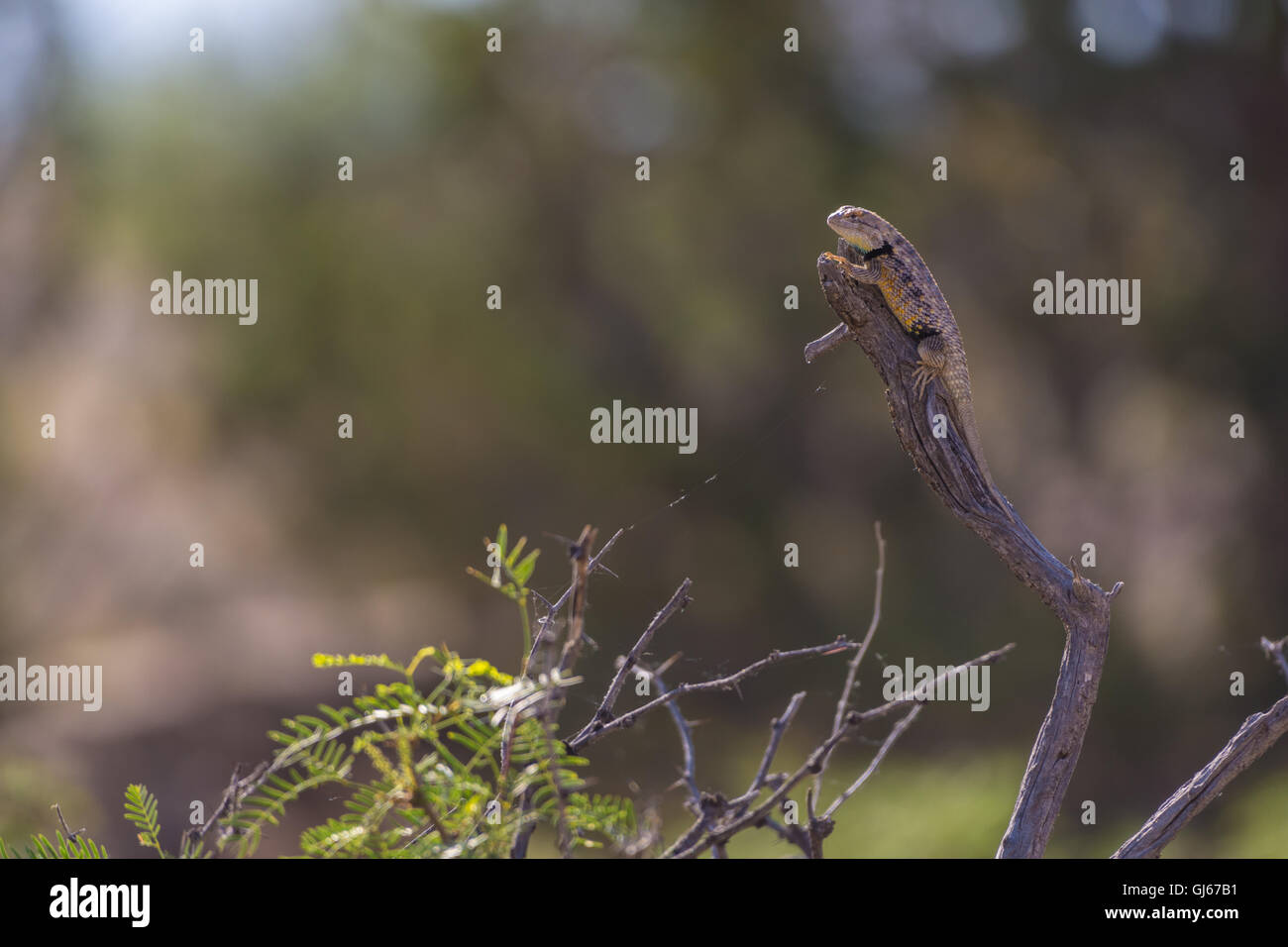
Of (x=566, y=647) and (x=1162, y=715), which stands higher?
(x=566, y=647)

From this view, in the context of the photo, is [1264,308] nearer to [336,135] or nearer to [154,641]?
[336,135]

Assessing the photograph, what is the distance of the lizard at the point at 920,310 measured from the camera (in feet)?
7.54

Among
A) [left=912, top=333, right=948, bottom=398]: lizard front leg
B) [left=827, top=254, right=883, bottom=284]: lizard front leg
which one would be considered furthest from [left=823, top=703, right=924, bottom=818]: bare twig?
[left=827, top=254, right=883, bottom=284]: lizard front leg

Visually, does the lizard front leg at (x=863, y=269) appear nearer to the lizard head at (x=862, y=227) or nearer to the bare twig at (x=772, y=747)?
the lizard head at (x=862, y=227)

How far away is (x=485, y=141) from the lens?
10195mm

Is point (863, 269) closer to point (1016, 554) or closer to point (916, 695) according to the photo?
point (1016, 554)

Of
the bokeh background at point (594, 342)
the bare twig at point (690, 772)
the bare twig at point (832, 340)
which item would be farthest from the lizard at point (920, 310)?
the bokeh background at point (594, 342)

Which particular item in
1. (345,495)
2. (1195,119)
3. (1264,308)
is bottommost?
(345,495)

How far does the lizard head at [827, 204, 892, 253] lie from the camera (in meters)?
3.67

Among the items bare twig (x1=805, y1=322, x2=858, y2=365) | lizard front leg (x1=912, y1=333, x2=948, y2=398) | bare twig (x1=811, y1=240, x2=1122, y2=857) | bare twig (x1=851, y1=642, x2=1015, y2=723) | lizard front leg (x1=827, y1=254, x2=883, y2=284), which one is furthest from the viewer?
lizard front leg (x1=827, y1=254, x2=883, y2=284)

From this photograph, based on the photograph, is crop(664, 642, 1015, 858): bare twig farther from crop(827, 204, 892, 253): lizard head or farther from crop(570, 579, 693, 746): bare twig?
crop(827, 204, 892, 253): lizard head

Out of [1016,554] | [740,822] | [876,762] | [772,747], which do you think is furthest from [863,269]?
[740,822]
